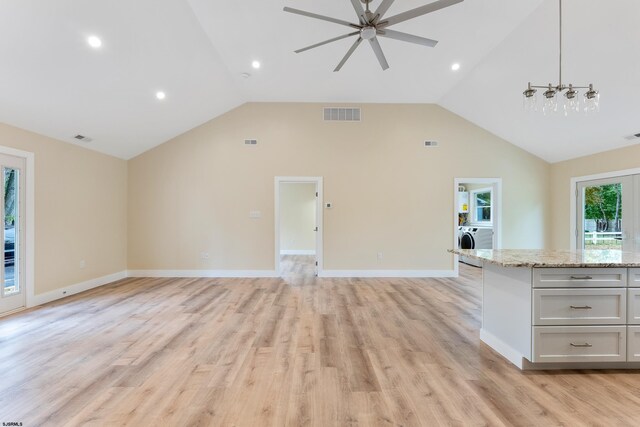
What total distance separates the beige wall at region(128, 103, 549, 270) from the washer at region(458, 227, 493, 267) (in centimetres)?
54

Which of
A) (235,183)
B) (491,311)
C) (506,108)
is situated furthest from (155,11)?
(506,108)

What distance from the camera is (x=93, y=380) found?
206 centimetres

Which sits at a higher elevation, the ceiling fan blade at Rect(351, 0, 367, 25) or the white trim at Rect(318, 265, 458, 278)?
the ceiling fan blade at Rect(351, 0, 367, 25)

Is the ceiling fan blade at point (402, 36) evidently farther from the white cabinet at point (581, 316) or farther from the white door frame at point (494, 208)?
the white door frame at point (494, 208)

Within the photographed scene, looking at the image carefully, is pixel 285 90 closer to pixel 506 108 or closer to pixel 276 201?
pixel 276 201

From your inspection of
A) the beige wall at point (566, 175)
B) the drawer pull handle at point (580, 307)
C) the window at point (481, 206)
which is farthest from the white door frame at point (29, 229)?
the beige wall at point (566, 175)

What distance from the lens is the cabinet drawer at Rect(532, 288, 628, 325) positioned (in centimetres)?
213

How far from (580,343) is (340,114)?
16.0 feet

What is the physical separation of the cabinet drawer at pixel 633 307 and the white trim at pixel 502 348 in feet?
2.82

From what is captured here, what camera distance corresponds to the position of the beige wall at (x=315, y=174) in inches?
220

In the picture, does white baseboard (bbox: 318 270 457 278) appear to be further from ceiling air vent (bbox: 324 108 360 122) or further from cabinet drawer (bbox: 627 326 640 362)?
cabinet drawer (bbox: 627 326 640 362)

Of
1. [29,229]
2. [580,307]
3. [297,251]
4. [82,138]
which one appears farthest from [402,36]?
[297,251]

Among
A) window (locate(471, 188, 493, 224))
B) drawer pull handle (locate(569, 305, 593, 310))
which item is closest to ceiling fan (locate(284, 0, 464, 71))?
drawer pull handle (locate(569, 305, 593, 310))

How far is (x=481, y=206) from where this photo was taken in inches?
281
